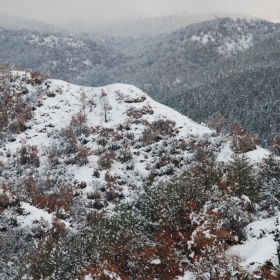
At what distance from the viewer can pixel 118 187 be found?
54969 mm

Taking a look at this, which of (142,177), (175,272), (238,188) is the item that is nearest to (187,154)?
(142,177)

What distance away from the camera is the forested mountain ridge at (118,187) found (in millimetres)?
22062

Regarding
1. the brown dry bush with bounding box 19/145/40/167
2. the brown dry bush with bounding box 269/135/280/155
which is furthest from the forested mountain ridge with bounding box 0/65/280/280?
the brown dry bush with bounding box 269/135/280/155

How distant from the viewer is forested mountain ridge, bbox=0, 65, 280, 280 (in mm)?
22062

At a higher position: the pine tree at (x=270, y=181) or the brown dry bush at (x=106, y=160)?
the pine tree at (x=270, y=181)

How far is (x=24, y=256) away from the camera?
117 ft

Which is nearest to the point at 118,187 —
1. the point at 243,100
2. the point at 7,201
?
the point at 7,201

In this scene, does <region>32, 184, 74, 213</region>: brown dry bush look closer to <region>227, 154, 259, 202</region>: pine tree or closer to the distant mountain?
<region>227, 154, 259, 202</region>: pine tree

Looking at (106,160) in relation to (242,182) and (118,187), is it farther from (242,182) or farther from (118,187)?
(242,182)

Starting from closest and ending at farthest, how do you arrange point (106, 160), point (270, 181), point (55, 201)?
point (270, 181)
point (55, 201)
point (106, 160)

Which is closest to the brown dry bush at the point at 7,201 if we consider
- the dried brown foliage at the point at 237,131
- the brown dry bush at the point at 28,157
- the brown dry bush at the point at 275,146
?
the brown dry bush at the point at 28,157

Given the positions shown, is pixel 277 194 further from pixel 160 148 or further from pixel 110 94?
pixel 110 94

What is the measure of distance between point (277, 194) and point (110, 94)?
2300 inches

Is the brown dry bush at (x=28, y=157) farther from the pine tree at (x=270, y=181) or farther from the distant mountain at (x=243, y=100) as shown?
the distant mountain at (x=243, y=100)
